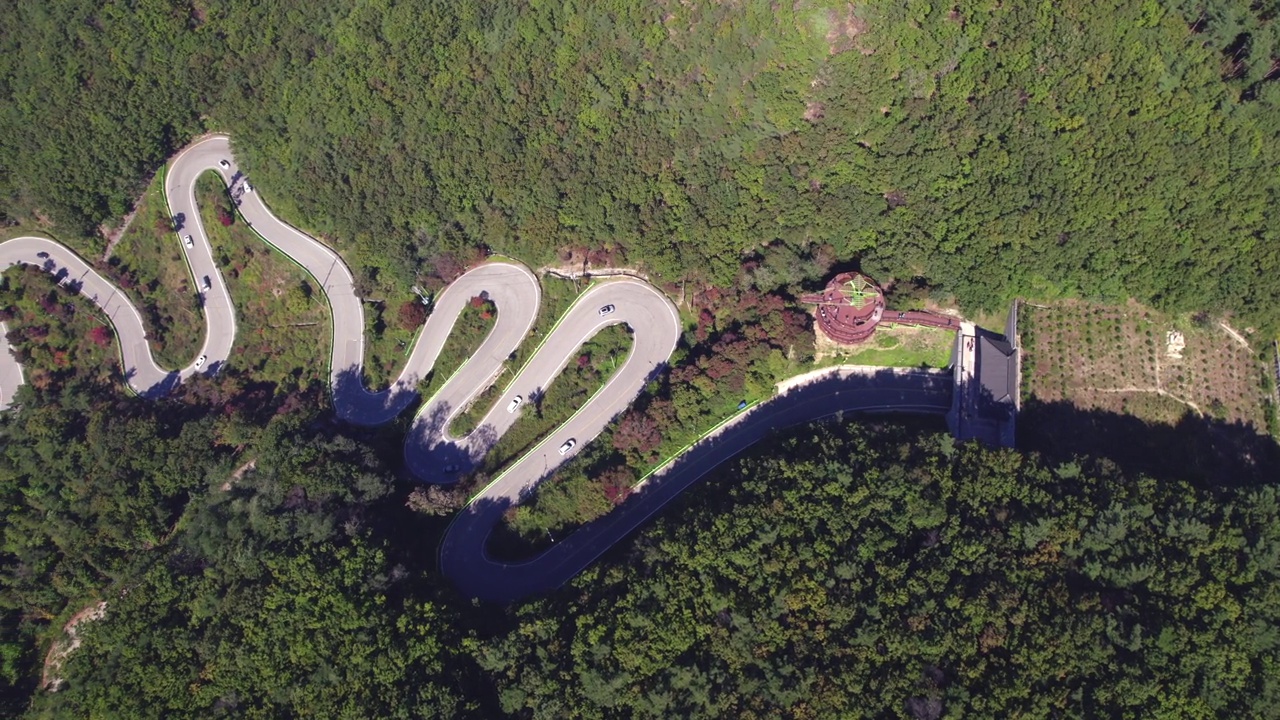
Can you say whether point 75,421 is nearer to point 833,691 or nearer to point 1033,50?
point 833,691

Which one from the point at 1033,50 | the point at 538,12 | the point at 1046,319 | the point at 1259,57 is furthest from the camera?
the point at 538,12

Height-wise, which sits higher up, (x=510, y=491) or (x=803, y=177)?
(x=803, y=177)

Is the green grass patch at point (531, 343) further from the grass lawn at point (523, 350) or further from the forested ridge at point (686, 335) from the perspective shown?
the forested ridge at point (686, 335)

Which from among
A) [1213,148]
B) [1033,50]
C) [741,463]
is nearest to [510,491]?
[741,463]

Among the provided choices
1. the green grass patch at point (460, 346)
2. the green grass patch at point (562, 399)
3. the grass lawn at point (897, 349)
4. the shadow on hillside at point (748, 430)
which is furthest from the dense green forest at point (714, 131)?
the shadow on hillside at point (748, 430)

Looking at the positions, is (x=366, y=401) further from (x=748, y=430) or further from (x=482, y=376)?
(x=748, y=430)

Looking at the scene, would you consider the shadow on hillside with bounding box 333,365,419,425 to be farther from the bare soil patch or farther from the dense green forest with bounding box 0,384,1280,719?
the bare soil patch

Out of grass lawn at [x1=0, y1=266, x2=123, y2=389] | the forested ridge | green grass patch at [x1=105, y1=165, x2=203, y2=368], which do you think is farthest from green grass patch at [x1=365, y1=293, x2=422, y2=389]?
grass lawn at [x1=0, y1=266, x2=123, y2=389]

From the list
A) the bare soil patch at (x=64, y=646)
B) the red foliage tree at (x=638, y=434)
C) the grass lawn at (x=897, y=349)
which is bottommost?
the bare soil patch at (x=64, y=646)
